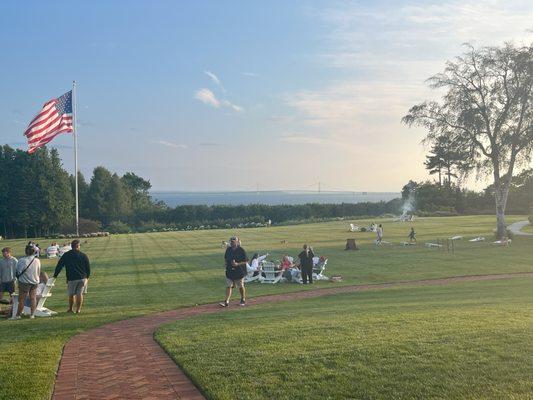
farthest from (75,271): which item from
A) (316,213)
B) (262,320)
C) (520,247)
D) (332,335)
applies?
(316,213)

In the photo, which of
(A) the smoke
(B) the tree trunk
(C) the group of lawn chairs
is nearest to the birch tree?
(B) the tree trunk

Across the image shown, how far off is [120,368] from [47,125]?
2603 cm

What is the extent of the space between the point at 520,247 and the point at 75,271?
25.2m

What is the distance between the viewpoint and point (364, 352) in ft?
23.9

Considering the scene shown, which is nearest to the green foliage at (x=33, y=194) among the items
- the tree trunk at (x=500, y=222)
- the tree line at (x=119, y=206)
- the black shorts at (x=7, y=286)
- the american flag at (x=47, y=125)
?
the tree line at (x=119, y=206)

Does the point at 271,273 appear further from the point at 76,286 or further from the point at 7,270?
the point at 7,270

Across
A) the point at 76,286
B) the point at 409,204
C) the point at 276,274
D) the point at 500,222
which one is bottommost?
the point at 276,274

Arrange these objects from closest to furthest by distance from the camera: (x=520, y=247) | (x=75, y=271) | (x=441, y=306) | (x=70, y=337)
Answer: (x=70, y=337), (x=441, y=306), (x=75, y=271), (x=520, y=247)

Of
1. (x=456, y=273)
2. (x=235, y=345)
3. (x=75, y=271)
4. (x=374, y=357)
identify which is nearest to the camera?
(x=374, y=357)

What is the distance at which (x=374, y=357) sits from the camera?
23.1 feet

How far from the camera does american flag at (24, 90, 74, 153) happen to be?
1135 inches

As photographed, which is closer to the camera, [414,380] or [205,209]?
[414,380]

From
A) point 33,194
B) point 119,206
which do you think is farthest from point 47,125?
point 119,206

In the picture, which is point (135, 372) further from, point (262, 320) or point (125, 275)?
point (125, 275)
